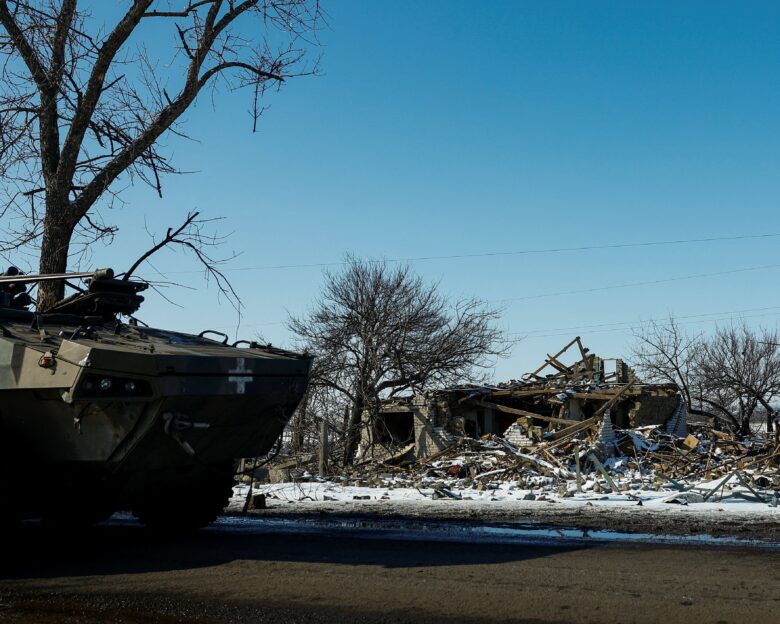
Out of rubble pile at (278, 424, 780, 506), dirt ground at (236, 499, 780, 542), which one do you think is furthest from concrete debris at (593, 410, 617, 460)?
dirt ground at (236, 499, 780, 542)

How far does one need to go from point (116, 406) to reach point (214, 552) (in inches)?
54.4

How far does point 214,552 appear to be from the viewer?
7270mm

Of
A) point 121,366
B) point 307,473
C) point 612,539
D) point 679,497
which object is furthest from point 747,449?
point 121,366

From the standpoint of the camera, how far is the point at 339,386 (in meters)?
26.7

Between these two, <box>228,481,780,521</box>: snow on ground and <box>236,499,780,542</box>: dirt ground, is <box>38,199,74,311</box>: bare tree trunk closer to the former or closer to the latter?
<box>228,481,780,521</box>: snow on ground

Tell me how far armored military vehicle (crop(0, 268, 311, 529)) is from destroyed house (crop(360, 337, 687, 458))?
13.6 meters

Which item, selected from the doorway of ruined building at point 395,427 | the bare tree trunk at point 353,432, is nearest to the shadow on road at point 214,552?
the bare tree trunk at point 353,432

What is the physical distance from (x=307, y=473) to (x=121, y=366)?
550 inches

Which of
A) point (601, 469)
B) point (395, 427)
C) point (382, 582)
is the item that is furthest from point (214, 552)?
point (395, 427)

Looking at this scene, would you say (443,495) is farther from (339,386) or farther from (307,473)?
(339,386)

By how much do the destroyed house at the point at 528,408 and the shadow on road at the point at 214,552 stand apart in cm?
1338

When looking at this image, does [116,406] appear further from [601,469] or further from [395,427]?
[395,427]

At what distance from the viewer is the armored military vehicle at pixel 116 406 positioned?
22.2 feet

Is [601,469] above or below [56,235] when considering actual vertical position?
below
